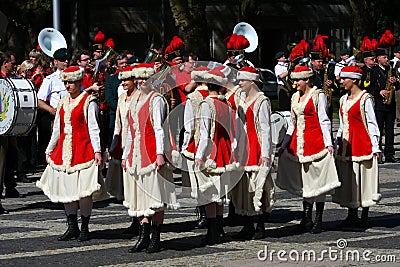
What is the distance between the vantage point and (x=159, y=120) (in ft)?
37.4

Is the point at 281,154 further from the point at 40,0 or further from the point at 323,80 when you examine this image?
the point at 40,0

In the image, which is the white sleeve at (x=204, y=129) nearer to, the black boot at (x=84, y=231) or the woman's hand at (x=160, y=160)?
the woman's hand at (x=160, y=160)

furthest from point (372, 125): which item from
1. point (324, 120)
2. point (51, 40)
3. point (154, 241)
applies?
point (51, 40)

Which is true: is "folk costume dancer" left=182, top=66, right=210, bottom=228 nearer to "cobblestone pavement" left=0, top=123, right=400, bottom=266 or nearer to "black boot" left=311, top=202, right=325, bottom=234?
"cobblestone pavement" left=0, top=123, right=400, bottom=266

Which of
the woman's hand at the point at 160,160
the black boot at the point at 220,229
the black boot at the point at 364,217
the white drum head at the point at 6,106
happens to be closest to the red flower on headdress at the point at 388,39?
the black boot at the point at 364,217

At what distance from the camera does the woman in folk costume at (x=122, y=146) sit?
11.8 m

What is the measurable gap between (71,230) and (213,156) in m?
1.80

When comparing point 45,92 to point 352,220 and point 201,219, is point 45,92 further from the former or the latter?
point 352,220

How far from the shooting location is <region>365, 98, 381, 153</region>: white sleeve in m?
12.9

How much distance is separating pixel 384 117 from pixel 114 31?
30.8 m

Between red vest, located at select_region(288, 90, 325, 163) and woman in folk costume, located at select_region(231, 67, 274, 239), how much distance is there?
21.9 inches

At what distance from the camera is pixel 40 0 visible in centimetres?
3691

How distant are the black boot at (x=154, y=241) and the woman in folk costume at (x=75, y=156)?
925mm

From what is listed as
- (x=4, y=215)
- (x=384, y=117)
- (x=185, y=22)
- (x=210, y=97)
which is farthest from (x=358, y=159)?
(x=185, y=22)
